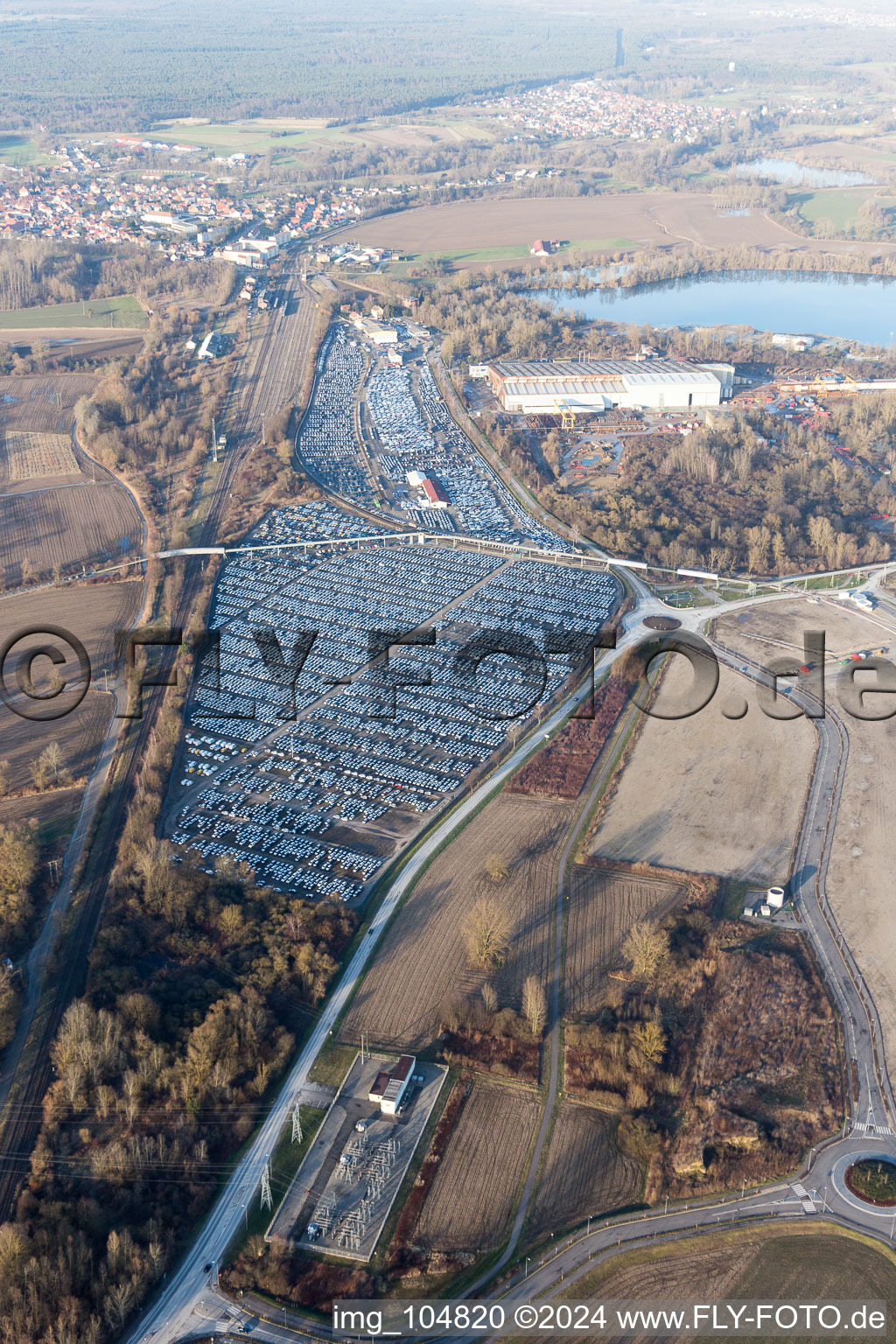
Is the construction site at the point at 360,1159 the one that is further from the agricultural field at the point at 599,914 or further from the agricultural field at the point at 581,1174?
the agricultural field at the point at 599,914

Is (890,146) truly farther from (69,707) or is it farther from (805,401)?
(69,707)

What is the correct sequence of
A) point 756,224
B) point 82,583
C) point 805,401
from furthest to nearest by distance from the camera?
point 756,224 < point 805,401 < point 82,583

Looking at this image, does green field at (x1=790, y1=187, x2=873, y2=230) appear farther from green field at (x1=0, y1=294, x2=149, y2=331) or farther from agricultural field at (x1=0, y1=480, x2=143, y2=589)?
agricultural field at (x1=0, y1=480, x2=143, y2=589)

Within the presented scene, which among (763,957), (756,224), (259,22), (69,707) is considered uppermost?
(259,22)

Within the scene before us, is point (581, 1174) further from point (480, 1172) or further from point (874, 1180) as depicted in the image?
point (874, 1180)

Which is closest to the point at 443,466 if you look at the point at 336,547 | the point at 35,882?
the point at 336,547

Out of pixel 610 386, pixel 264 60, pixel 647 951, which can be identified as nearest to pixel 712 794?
pixel 647 951
